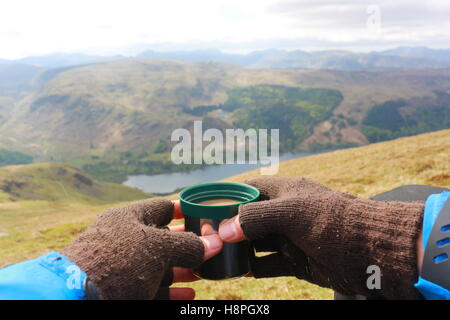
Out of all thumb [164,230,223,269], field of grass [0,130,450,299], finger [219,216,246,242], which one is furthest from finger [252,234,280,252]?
field of grass [0,130,450,299]

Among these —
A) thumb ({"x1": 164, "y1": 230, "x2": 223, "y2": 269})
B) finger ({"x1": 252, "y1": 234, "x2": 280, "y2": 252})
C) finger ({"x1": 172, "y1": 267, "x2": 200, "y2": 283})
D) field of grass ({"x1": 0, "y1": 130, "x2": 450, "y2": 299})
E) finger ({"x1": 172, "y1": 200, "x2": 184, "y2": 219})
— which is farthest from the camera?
field of grass ({"x1": 0, "y1": 130, "x2": 450, "y2": 299})

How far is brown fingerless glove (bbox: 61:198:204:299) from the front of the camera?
2869mm

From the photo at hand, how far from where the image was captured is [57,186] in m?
168

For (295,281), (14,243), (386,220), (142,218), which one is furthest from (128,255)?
(14,243)

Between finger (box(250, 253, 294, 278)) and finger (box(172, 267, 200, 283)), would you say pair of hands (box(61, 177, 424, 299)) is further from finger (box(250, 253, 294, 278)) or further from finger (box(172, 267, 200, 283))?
finger (box(250, 253, 294, 278))

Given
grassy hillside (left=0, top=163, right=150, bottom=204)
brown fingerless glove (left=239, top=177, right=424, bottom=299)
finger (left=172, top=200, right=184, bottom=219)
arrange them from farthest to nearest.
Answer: grassy hillside (left=0, top=163, right=150, bottom=204) < finger (left=172, top=200, right=184, bottom=219) < brown fingerless glove (left=239, top=177, right=424, bottom=299)

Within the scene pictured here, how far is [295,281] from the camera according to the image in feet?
29.4

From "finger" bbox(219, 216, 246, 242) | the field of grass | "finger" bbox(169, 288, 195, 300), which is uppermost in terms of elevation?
"finger" bbox(219, 216, 246, 242)

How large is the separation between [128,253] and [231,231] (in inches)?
46.1

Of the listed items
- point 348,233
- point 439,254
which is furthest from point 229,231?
point 439,254

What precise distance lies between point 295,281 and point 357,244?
6000 mm

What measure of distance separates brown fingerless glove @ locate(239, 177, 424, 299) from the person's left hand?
0.70m

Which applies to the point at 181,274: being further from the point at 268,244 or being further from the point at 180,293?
the point at 268,244
